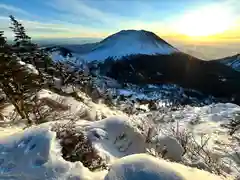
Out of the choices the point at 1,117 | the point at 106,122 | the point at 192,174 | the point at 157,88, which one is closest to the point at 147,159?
the point at 192,174

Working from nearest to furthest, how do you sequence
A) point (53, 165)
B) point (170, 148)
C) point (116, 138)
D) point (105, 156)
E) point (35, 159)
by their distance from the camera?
point (53, 165)
point (35, 159)
point (105, 156)
point (116, 138)
point (170, 148)

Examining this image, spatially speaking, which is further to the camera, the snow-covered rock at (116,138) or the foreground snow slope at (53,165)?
the snow-covered rock at (116,138)

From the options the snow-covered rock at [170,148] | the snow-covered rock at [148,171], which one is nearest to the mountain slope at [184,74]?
the snow-covered rock at [170,148]

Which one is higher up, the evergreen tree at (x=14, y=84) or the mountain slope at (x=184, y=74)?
the evergreen tree at (x=14, y=84)

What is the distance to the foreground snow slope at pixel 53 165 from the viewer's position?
11.3ft

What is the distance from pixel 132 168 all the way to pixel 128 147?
1703 mm

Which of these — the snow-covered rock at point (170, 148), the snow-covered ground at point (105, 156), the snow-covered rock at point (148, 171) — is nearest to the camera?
the snow-covered rock at point (148, 171)

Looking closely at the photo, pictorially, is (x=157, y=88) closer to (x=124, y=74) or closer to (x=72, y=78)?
(x=124, y=74)

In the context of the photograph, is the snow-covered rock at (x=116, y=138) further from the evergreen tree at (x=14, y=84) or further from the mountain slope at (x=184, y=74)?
the mountain slope at (x=184, y=74)

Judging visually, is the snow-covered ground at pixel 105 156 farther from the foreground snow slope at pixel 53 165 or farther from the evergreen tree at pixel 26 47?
the evergreen tree at pixel 26 47

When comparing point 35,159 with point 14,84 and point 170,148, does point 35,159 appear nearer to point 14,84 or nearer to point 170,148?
point 170,148

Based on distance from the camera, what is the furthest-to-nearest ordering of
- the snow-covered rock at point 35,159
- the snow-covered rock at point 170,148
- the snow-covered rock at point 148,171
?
the snow-covered rock at point 170,148 → the snow-covered rock at point 35,159 → the snow-covered rock at point 148,171

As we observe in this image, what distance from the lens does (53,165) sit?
3.87 metres

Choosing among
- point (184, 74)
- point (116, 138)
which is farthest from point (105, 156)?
point (184, 74)
